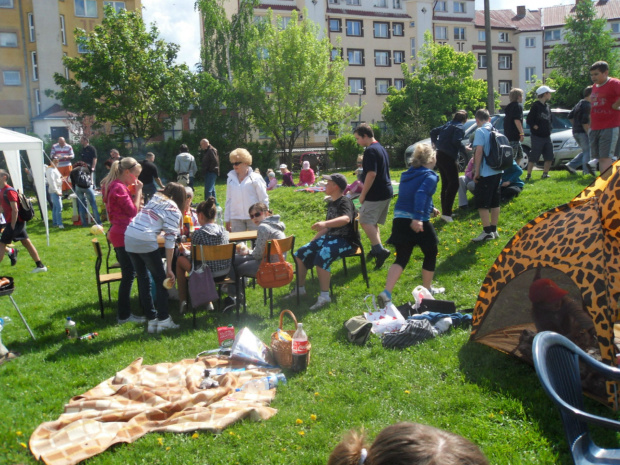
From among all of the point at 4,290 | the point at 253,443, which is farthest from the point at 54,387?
the point at 253,443

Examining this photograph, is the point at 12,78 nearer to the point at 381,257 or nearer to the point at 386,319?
the point at 381,257

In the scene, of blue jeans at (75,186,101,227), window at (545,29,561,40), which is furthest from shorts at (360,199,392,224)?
window at (545,29,561,40)

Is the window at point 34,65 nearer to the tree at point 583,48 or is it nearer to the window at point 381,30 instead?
the window at point 381,30

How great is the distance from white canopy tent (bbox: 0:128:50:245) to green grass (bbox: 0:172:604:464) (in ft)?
8.92

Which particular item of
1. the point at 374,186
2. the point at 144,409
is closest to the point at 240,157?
the point at 374,186

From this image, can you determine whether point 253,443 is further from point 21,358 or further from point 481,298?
point 21,358

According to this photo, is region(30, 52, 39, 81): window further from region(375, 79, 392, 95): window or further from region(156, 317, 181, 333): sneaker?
region(156, 317, 181, 333): sneaker

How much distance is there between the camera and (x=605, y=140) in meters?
9.37

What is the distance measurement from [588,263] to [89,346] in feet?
16.6

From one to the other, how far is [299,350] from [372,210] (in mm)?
3374

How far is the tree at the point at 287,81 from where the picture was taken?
34.5 m

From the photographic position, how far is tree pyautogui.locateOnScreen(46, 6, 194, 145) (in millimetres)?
24219

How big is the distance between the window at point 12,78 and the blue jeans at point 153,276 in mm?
40616

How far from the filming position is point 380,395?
14.9 ft
